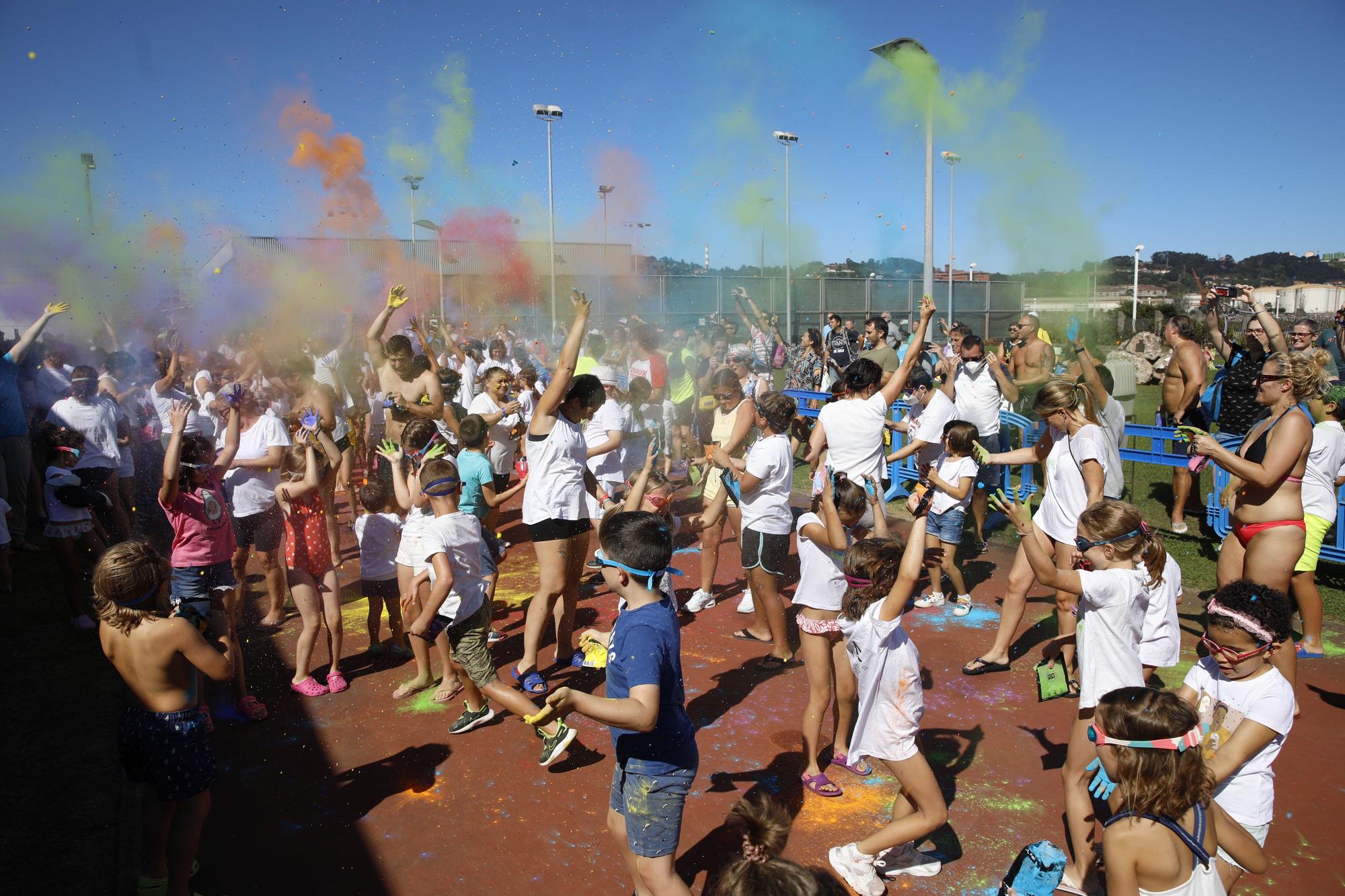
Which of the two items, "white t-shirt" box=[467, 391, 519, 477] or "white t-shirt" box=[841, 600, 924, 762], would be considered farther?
"white t-shirt" box=[467, 391, 519, 477]

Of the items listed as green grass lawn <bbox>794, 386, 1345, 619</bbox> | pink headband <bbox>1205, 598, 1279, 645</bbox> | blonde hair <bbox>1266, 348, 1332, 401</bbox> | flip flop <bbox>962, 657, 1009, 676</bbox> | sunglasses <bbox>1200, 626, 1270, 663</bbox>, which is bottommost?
flip flop <bbox>962, 657, 1009, 676</bbox>

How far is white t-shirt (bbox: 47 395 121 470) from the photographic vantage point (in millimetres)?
7457

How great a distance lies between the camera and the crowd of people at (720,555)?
2.77 meters

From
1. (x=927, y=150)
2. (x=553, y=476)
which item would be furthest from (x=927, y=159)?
(x=553, y=476)

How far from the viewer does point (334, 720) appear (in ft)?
16.3

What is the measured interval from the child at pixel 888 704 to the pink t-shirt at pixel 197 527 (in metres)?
3.69

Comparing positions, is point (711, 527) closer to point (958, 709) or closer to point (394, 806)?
point (958, 709)

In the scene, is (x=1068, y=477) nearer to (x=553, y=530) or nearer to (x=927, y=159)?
(x=553, y=530)

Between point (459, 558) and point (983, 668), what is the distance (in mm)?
3452

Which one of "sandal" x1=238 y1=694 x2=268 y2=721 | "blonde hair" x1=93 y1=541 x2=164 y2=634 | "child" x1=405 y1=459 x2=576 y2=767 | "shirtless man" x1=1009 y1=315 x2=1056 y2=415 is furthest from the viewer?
"shirtless man" x1=1009 y1=315 x2=1056 y2=415

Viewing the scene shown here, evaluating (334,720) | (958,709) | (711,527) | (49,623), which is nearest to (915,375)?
(711,527)

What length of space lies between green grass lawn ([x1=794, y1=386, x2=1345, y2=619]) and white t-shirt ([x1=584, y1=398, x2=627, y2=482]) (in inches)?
114

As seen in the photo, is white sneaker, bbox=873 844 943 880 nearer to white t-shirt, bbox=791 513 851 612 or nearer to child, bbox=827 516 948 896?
child, bbox=827 516 948 896

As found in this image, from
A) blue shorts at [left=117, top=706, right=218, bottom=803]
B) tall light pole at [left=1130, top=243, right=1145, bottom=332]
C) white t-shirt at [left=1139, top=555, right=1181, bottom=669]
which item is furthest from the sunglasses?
tall light pole at [left=1130, top=243, right=1145, bottom=332]
